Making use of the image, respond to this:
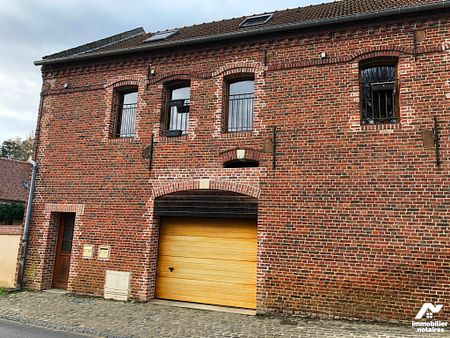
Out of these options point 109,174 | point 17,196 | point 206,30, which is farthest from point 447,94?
point 17,196

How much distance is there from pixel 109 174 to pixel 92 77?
3148 millimetres

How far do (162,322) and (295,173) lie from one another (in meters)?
4.36

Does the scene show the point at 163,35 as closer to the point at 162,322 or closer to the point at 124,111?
the point at 124,111

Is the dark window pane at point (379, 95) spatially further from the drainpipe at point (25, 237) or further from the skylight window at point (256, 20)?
the drainpipe at point (25, 237)

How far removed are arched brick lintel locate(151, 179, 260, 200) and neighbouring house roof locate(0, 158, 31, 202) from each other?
14.6m

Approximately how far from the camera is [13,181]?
22281mm

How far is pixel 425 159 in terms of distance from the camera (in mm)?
7492

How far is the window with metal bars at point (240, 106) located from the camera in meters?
9.27

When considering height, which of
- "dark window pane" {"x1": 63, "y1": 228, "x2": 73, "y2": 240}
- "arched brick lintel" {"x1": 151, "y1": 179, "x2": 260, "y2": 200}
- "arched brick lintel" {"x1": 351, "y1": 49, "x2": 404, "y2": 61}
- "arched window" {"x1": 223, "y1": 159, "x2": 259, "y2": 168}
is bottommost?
"dark window pane" {"x1": 63, "y1": 228, "x2": 73, "y2": 240}

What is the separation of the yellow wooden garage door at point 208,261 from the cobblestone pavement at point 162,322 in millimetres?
647

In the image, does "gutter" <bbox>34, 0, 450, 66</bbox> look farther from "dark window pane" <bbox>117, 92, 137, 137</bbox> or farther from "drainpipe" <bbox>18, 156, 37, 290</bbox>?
"drainpipe" <bbox>18, 156, 37, 290</bbox>

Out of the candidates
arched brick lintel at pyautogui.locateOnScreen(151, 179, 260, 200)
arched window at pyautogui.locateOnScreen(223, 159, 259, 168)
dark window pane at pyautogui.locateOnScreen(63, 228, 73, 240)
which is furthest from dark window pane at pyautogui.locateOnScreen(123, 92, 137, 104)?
dark window pane at pyautogui.locateOnScreen(63, 228, 73, 240)

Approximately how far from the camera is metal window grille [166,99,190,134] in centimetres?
984

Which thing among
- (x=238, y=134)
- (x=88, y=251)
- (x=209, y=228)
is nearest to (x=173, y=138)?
(x=238, y=134)
